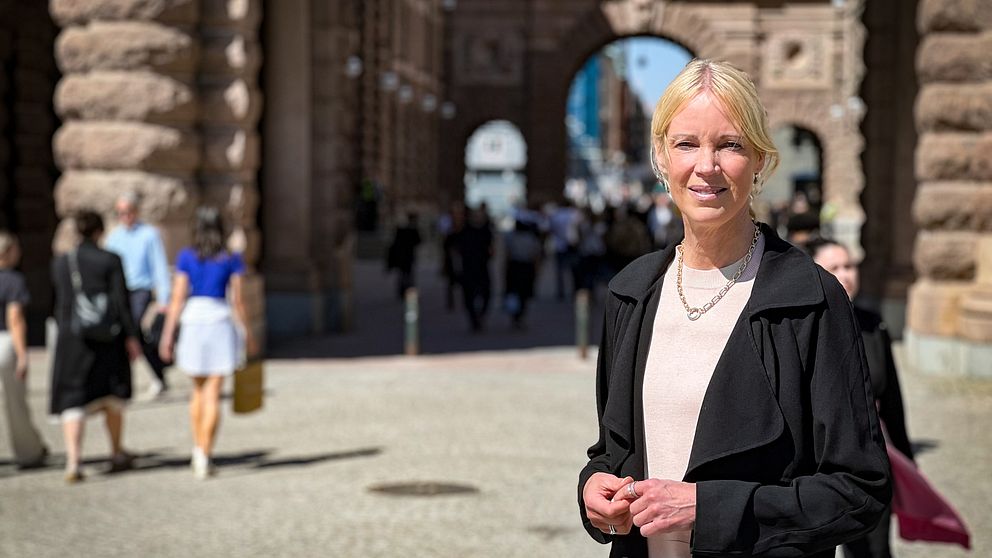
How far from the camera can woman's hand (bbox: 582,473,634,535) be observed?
3.18 m

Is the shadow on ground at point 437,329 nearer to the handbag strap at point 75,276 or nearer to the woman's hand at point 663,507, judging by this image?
the handbag strap at point 75,276

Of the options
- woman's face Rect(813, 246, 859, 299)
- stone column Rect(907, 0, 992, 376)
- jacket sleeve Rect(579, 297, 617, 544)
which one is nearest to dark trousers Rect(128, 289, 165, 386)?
stone column Rect(907, 0, 992, 376)

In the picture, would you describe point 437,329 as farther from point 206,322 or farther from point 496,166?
point 496,166

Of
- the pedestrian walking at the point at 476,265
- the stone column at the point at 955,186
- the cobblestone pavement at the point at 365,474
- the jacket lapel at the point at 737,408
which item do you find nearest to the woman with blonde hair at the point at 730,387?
the jacket lapel at the point at 737,408

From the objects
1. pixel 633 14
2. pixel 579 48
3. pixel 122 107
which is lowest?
pixel 122 107

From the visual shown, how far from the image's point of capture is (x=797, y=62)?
52094 mm

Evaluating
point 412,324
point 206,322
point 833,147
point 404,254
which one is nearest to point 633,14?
point 833,147

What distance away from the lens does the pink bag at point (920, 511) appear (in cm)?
616

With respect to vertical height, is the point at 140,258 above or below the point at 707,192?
below

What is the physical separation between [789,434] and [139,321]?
450 inches

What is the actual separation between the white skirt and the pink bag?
5.42 metres

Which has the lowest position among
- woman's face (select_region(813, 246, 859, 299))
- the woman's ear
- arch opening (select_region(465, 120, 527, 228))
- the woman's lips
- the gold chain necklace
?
arch opening (select_region(465, 120, 527, 228))

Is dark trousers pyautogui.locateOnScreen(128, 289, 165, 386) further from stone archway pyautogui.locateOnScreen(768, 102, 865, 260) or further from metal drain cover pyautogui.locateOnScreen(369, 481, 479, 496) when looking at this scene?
stone archway pyautogui.locateOnScreen(768, 102, 865, 260)

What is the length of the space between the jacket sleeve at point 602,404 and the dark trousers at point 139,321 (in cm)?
1013
